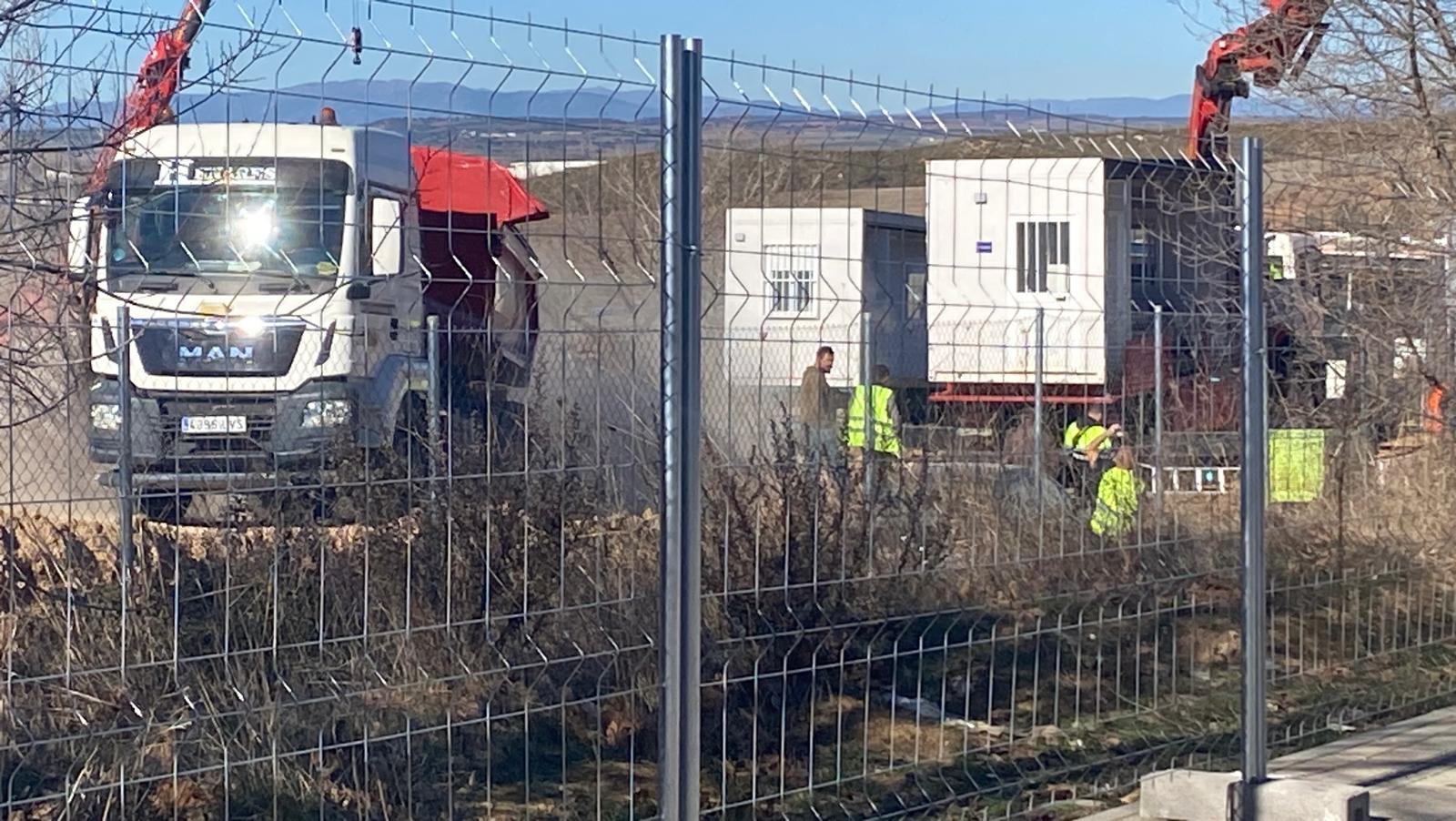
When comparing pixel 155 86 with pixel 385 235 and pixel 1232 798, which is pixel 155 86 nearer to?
pixel 385 235

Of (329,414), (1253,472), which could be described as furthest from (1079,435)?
(329,414)

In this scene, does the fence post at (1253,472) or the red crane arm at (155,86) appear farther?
the fence post at (1253,472)

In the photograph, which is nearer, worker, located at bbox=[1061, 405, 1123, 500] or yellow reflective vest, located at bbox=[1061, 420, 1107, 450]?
worker, located at bbox=[1061, 405, 1123, 500]

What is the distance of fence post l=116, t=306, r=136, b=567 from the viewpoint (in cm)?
529

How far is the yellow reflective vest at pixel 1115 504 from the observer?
7539mm

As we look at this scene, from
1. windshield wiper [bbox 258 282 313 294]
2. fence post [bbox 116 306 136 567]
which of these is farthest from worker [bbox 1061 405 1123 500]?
fence post [bbox 116 306 136 567]

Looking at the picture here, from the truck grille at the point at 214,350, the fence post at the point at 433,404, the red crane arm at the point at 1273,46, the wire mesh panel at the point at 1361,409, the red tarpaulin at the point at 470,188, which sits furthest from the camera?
the red crane arm at the point at 1273,46

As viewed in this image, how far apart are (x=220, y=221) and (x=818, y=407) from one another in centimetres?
280

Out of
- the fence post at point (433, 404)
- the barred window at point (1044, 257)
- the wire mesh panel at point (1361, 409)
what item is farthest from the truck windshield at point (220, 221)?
the wire mesh panel at point (1361, 409)

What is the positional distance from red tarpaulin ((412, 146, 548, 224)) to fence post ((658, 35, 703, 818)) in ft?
2.84

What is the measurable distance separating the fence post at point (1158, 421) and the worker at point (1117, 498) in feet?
0.27

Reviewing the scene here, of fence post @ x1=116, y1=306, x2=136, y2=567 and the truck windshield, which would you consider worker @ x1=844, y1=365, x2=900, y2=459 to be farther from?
fence post @ x1=116, y1=306, x2=136, y2=567

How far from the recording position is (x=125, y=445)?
5.99 m

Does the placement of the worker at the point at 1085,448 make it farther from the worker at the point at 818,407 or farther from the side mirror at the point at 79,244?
the side mirror at the point at 79,244
